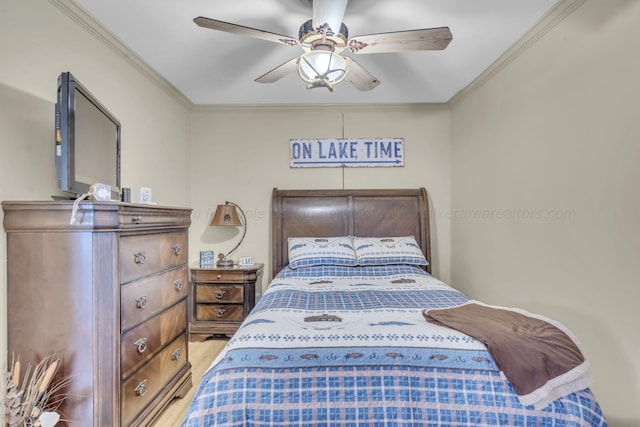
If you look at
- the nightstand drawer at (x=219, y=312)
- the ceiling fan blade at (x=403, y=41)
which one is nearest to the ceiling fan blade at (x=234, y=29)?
the ceiling fan blade at (x=403, y=41)

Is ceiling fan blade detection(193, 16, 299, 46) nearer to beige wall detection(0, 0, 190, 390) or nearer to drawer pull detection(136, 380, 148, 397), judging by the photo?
beige wall detection(0, 0, 190, 390)

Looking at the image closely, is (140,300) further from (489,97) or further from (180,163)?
(489,97)

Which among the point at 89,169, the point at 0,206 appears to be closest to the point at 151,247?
the point at 89,169

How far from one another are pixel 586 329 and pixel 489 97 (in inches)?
77.3

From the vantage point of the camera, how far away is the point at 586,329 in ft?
6.31

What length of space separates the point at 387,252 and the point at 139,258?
212cm

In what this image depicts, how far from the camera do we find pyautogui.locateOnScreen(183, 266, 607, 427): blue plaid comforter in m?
1.25

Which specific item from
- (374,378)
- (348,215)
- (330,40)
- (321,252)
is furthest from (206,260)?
(374,378)

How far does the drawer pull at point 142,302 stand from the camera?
1720mm

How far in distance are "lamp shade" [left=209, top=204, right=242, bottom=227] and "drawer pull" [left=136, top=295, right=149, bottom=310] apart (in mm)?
1684

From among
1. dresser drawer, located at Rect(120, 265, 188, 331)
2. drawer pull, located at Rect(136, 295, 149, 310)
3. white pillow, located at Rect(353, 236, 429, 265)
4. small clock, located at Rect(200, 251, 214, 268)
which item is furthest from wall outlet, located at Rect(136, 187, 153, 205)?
white pillow, located at Rect(353, 236, 429, 265)

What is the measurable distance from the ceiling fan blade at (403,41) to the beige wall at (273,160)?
5.93 ft

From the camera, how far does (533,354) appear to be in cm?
136

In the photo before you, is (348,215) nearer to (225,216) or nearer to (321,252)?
(321,252)
